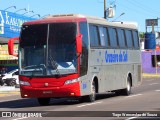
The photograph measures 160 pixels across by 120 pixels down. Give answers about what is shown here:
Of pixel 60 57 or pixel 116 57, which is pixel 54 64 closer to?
pixel 60 57

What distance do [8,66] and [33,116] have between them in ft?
121

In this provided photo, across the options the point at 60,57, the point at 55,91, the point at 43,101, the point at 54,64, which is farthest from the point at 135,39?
the point at 55,91

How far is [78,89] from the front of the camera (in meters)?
19.3

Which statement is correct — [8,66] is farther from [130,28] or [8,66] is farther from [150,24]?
[150,24]

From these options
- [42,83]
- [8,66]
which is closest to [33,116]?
[42,83]

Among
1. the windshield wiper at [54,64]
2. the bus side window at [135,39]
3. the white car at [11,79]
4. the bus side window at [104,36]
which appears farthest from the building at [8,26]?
the windshield wiper at [54,64]

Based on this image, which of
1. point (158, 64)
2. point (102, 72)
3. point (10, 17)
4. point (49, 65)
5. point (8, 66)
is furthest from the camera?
point (158, 64)

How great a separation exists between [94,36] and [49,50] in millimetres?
2550

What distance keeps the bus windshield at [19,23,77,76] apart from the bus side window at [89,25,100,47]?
1334mm

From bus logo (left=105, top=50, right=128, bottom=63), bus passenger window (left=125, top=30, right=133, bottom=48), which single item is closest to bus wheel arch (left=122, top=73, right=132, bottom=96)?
bus logo (left=105, top=50, right=128, bottom=63)

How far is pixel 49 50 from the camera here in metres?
19.3

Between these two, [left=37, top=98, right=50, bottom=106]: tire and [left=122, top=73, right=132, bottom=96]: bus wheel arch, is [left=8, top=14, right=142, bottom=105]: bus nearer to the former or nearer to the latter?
[left=37, top=98, right=50, bottom=106]: tire

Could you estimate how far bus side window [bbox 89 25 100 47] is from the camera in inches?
813

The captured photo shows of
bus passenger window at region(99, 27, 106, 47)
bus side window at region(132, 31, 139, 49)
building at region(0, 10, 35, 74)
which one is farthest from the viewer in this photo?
building at region(0, 10, 35, 74)
